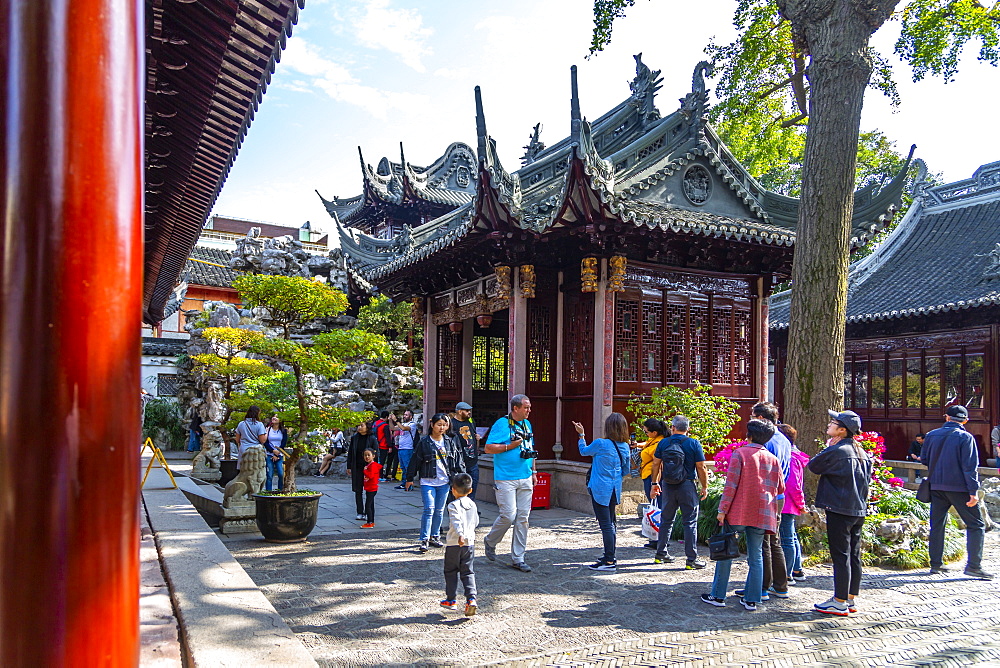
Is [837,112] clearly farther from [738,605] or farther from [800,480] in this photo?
[738,605]

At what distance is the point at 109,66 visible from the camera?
1.50 metres

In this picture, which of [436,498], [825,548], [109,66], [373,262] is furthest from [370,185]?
[109,66]

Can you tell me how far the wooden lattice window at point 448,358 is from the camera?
47.6 ft

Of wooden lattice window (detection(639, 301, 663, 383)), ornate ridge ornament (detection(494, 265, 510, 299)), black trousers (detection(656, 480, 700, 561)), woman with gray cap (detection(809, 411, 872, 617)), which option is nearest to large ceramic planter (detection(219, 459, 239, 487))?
ornate ridge ornament (detection(494, 265, 510, 299))

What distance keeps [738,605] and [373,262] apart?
1453 cm

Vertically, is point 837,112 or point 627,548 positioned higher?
point 837,112

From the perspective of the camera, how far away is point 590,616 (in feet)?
18.6

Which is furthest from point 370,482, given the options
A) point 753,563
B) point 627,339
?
point 753,563

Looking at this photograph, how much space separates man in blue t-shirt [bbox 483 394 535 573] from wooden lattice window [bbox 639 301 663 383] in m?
4.61

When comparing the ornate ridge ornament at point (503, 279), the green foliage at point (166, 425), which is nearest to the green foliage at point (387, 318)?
the green foliage at point (166, 425)

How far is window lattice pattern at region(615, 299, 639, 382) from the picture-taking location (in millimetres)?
11148

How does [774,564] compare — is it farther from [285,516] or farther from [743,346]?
[743,346]

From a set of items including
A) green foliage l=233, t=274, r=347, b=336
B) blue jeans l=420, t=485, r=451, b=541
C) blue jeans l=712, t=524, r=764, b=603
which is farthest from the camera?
green foliage l=233, t=274, r=347, b=336

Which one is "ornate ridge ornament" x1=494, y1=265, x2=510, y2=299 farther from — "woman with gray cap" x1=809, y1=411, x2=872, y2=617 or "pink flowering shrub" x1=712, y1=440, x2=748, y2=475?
"woman with gray cap" x1=809, y1=411, x2=872, y2=617
